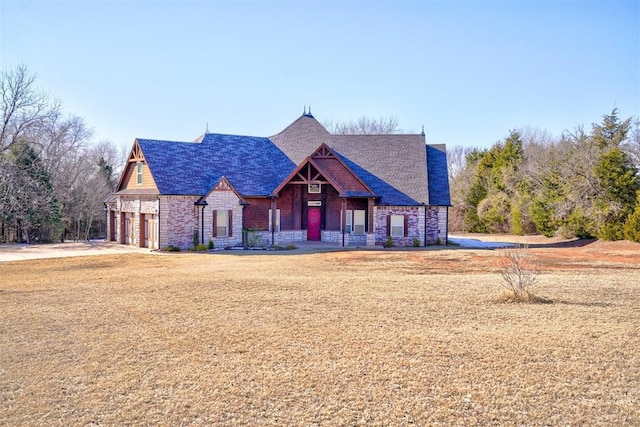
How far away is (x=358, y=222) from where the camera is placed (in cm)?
3294

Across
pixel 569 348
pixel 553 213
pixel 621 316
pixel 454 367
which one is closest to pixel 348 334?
pixel 454 367

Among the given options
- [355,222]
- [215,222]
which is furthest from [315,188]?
[215,222]

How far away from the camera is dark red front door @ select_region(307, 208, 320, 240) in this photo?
110 feet

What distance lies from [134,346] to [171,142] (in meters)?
24.2

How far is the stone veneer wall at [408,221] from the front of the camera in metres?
32.0

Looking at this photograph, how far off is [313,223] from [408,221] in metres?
6.05

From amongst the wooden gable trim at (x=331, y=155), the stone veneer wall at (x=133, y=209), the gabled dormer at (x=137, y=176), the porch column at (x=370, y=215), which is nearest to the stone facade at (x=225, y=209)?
the stone veneer wall at (x=133, y=209)

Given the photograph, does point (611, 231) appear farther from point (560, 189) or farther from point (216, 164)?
point (216, 164)

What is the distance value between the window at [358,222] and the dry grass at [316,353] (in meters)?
16.8

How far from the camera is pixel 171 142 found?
3156 cm

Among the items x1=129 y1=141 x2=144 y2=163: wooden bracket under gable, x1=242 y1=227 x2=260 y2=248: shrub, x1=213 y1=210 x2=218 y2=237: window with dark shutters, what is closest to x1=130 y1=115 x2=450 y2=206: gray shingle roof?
x1=129 y1=141 x2=144 y2=163: wooden bracket under gable

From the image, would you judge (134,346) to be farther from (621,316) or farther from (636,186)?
(636,186)

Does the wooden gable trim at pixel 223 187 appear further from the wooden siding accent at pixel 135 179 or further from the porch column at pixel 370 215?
the porch column at pixel 370 215

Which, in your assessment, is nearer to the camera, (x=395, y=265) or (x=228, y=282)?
(x=228, y=282)
